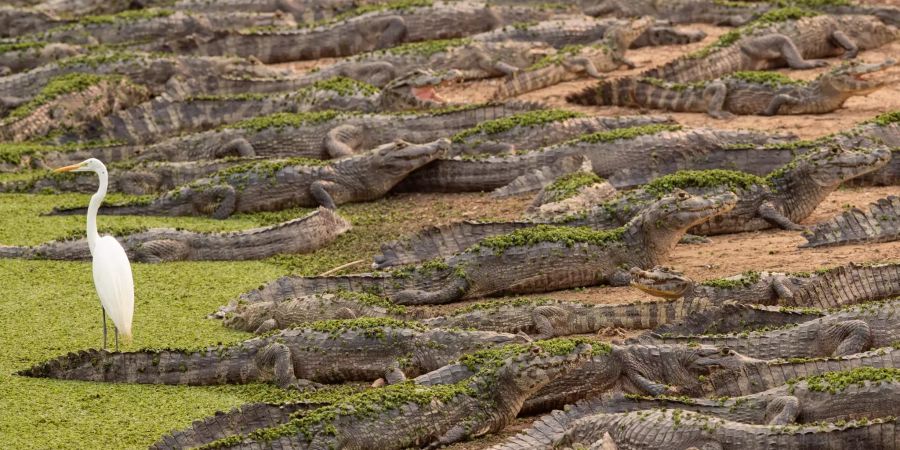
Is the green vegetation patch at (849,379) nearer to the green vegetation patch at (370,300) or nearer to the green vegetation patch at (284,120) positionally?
the green vegetation patch at (370,300)

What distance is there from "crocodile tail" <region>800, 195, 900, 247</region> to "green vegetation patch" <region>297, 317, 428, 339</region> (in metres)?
3.20

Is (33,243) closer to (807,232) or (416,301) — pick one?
(416,301)

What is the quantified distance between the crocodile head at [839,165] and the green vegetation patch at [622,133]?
6.09 feet

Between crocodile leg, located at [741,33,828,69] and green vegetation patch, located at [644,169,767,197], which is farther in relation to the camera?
crocodile leg, located at [741,33,828,69]

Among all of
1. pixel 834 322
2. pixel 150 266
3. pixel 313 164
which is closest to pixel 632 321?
pixel 834 322

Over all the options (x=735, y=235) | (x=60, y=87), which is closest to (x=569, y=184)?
(x=735, y=235)

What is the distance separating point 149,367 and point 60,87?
8907 mm

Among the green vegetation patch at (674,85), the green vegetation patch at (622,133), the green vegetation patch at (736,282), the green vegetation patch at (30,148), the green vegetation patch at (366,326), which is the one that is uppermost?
the green vegetation patch at (366,326)

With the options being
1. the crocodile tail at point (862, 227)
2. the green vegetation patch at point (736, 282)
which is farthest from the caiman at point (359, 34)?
the green vegetation patch at point (736, 282)

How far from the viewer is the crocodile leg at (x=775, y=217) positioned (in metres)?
12.2

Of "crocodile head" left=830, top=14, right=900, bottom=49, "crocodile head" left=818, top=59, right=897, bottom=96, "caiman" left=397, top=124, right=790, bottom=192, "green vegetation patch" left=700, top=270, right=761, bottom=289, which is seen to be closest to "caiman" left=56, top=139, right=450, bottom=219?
"caiman" left=397, top=124, right=790, bottom=192

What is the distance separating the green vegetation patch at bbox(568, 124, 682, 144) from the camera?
1402cm

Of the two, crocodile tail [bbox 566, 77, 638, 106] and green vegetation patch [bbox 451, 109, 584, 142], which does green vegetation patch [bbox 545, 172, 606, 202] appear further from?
crocodile tail [bbox 566, 77, 638, 106]

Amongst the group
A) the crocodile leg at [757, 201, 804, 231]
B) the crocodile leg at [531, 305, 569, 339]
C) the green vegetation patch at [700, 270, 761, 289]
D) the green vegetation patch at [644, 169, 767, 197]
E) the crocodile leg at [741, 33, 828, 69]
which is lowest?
the crocodile leg at [741, 33, 828, 69]
